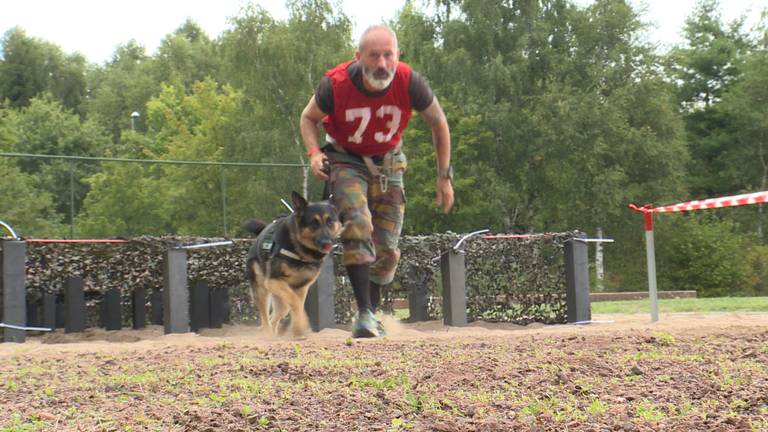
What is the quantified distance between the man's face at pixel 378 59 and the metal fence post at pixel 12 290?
3.56m

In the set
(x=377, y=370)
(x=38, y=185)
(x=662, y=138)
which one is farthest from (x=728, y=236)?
(x=377, y=370)

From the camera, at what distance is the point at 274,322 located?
8484 millimetres

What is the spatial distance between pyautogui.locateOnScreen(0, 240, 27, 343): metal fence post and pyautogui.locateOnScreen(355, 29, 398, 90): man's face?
3.56 metres

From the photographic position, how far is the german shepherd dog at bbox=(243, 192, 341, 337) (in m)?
7.41

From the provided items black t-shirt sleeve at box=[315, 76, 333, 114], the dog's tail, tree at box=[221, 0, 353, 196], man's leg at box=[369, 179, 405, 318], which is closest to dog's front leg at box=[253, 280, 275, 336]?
the dog's tail

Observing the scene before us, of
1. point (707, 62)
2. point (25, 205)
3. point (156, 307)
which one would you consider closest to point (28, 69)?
point (707, 62)

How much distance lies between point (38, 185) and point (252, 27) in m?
21.0

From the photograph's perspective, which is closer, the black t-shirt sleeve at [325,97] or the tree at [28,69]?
the black t-shirt sleeve at [325,97]

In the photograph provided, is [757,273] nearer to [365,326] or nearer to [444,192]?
[444,192]

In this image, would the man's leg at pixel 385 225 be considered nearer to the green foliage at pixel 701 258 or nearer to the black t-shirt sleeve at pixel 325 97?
the black t-shirt sleeve at pixel 325 97

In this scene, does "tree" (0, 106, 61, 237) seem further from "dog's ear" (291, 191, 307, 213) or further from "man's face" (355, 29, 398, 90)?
"man's face" (355, 29, 398, 90)

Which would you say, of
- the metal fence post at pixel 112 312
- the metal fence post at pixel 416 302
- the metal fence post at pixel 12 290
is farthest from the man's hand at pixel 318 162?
the metal fence post at pixel 112 312

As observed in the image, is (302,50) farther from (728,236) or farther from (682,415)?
(682,415)

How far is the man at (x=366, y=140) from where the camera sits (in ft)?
23.2
